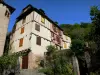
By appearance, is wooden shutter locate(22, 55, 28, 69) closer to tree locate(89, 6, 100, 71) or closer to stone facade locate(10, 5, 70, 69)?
stone facade locate(10, 5, 70, 69)

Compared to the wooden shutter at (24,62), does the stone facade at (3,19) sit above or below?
above

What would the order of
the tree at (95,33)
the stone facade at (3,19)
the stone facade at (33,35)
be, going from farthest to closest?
the stone facade at (3,19), the stone facade at (33,35), the tree at (95,33)

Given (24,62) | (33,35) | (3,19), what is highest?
(3,19)

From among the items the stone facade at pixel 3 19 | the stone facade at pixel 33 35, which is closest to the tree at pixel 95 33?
the stone facade at pixel 33 35

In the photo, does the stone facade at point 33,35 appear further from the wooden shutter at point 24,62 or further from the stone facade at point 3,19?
the stone facade at point 3,19

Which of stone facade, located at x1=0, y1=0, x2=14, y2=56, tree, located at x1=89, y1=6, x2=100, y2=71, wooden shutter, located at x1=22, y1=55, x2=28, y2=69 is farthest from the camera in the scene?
stone facade, located at x1=0, y1=0, x2=14, y2=56

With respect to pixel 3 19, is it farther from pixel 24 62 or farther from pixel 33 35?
pixel 24 62

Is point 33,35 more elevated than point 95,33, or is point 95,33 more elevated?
point 33,35

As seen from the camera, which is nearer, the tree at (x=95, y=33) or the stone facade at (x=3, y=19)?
the tree at (x=95, y=33)

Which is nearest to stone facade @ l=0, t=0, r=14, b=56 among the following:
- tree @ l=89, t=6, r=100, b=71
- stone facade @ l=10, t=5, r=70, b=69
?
stone facade @ l=10, t=5, r=70, b=69

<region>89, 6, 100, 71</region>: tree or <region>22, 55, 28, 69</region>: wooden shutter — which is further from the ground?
<region>89, 6, 100, 71</region>: tree

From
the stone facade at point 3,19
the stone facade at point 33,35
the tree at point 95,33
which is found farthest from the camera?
the stone facade at point 3,19

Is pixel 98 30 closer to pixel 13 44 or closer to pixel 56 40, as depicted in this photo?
pixel 56 40

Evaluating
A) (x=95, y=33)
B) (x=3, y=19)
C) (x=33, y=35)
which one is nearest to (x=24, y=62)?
(x=33, y=35)
